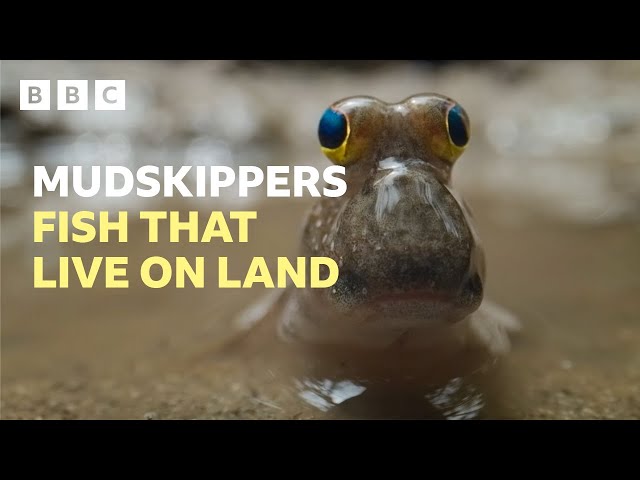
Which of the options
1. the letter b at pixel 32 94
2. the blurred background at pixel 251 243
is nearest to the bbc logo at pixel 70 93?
the letter b at pixel 32 94

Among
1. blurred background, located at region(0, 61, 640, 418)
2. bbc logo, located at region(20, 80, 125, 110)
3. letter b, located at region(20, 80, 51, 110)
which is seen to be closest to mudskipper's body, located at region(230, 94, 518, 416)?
blurred background, located at region(0, 61, 640, 418)

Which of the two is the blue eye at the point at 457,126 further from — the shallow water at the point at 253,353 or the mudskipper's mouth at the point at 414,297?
the shallow water at the point at 253,353

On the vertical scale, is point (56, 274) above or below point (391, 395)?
above

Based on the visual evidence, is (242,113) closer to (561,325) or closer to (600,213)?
(600,213)

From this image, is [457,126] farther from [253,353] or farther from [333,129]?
[253,353]

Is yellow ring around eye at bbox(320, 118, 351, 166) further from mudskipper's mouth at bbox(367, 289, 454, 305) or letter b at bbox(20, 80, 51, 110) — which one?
letter b at bbox(20, 80, 51, 110)

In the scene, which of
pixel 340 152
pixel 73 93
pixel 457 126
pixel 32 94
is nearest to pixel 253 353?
pixel 340 152
